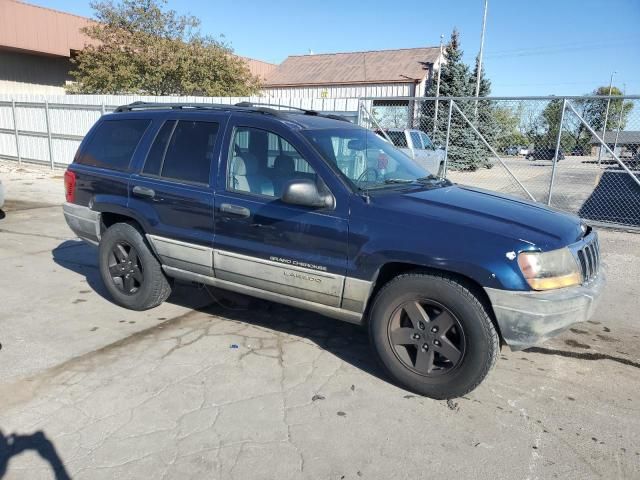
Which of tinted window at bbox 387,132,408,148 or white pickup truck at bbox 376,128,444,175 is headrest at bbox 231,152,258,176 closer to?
white pickup truck at bbox 376,128,444,175

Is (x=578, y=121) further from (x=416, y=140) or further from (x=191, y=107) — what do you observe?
(x=191, y=107)

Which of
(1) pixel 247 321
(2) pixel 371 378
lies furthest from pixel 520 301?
(1) pixel 247 321

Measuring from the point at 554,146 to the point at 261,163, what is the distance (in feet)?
31.6

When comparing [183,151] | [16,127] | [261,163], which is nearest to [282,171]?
[261,163]

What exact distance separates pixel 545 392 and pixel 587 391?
321 mm

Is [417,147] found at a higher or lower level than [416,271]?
higher

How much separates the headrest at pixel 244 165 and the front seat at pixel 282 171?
0.62 ft

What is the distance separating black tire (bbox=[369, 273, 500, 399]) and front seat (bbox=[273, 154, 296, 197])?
3.74 ft

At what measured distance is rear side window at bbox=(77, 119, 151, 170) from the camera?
4695 mm

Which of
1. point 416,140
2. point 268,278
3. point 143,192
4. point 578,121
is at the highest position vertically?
point 578,121

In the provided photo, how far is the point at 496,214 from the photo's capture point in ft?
11.2

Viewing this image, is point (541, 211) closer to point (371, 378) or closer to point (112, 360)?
point (371, 378)

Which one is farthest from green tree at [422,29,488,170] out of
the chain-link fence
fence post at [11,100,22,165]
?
fence post at [11,100,22,165]

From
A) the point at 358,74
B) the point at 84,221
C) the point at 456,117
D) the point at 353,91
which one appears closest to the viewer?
the point at 84,221
